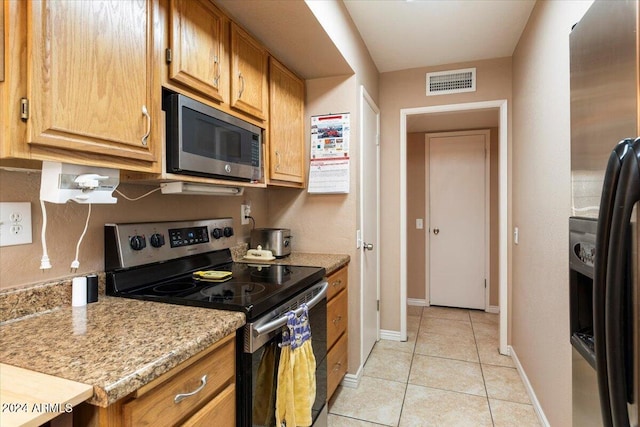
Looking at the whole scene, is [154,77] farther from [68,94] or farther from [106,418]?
[106,418]

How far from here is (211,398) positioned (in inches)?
39.0

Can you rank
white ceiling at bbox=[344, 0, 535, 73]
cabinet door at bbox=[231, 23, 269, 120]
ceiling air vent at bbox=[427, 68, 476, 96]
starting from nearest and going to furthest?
cabinet door at bbox=[231, 23, 269, 120]
white ceiling at bbox=[344, 0, 535, 73]
ceiling air vent at bbox=[427, 68, 476, 96]

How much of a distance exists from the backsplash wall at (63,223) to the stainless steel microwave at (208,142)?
13.6 inches

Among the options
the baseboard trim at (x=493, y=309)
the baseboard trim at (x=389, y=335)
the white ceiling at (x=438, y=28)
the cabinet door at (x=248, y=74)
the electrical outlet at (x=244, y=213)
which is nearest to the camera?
the cabinet door at (x=248, y=74)

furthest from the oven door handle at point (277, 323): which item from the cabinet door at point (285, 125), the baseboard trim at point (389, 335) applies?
the baseboard trim at point (389, 335)

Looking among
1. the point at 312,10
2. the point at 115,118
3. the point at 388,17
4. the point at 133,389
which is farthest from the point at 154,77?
the point at 388,17

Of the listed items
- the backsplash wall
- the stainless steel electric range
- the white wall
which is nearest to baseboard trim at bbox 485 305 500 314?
the white wall

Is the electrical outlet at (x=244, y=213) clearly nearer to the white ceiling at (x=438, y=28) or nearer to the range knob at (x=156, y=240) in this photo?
the range knob at (x=156, y=240)

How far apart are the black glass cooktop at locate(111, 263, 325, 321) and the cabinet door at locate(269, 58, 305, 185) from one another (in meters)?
0.58

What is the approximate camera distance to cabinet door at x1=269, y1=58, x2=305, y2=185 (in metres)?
1.97

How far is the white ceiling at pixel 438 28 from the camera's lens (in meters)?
2.09

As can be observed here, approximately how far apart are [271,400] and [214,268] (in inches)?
31.2

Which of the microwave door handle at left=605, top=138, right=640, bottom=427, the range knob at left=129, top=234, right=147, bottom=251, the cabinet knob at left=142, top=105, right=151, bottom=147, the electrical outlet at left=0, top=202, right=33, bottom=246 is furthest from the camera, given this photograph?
the range knob at left=129, top=234, right=147, bottom=251

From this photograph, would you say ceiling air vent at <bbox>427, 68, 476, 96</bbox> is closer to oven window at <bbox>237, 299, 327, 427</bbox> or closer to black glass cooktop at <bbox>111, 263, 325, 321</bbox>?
black glass cooktop at <bbox>111, 263, 325, 321</bbox>
